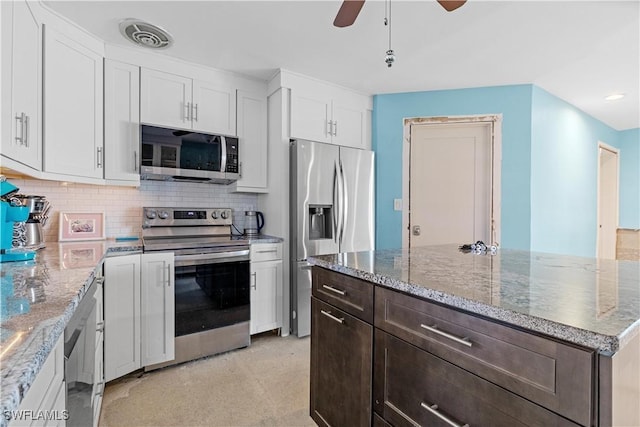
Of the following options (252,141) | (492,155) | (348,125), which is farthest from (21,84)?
(492,155)

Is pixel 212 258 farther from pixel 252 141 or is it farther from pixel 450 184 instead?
pixel 450 184

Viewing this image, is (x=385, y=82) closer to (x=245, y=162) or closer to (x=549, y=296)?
(x=245, y=162)

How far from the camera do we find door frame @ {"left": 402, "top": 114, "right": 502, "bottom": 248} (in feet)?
10.9

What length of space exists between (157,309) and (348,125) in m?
2.46

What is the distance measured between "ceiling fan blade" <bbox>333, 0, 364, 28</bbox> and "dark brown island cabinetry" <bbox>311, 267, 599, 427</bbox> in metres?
1.24

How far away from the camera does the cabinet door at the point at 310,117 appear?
3.05m

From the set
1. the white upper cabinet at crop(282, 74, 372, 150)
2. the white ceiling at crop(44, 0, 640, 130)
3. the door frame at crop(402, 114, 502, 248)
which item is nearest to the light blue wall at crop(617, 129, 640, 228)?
the white ceiling at crop(44, 0, 640, 130)

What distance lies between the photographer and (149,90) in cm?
259

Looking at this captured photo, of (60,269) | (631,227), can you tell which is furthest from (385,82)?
(631,227)

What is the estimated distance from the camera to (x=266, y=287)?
2.89 metres

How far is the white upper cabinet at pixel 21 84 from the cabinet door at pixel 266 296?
1.67 meters

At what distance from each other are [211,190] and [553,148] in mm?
3662

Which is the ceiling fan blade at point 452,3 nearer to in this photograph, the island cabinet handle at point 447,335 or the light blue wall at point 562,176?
the island cabinet handle at point 447,335

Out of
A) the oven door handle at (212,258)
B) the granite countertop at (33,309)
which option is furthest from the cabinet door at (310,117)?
the granite countertop at (33,309)
